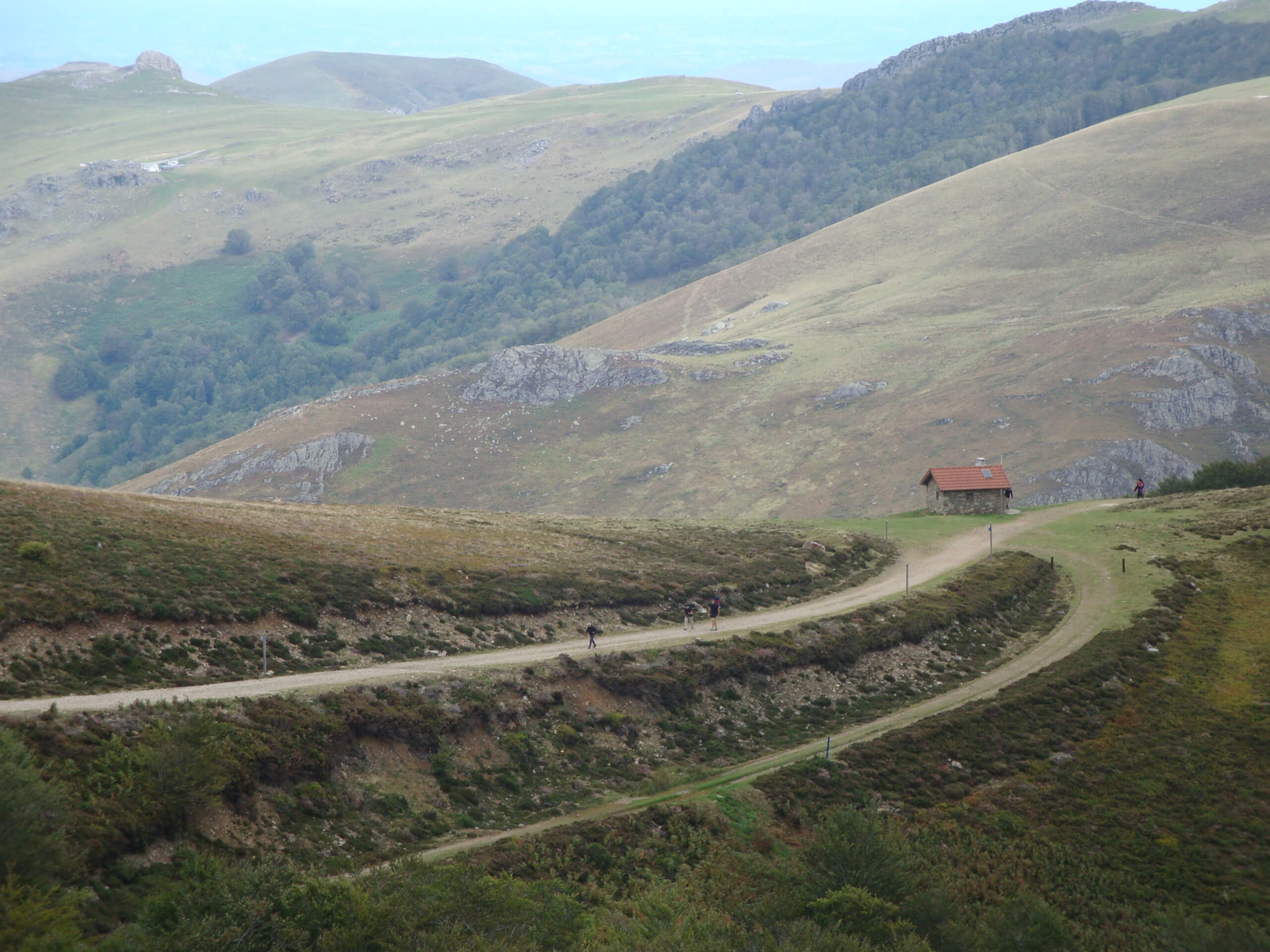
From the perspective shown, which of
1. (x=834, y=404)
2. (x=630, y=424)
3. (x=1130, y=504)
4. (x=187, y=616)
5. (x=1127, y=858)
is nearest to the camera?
(x=1127, y=858)

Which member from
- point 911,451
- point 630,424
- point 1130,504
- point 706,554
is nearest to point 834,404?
point 911,451

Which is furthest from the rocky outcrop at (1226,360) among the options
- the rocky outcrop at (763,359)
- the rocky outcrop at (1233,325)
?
the rocky outcrop at (763,359)

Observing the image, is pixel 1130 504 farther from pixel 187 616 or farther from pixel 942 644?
pixel 187 616

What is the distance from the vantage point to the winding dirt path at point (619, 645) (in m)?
27.6

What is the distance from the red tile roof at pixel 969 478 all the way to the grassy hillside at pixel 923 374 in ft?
119

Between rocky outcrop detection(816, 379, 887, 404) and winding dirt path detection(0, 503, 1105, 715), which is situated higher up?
winding dirt path detection(0, 503, 1105, 715)

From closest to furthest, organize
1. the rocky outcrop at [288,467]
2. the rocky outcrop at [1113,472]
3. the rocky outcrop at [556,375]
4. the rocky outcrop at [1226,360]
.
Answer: the rocky outcrop at [1113,472] < the rocky outcrop at [1226,360] < the rocky outcrop at [288,467] < the rocky outcrop at [556,375]

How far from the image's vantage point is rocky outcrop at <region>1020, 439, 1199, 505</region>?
10075 cm

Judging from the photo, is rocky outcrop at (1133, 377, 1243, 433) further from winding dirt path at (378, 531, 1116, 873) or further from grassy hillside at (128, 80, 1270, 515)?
winding dirt path at (378, 531, 1116, 873)

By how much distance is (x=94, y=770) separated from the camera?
22.9 meters

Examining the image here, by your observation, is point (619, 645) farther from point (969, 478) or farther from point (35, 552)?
point (969, 478)

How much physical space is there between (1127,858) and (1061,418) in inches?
3524

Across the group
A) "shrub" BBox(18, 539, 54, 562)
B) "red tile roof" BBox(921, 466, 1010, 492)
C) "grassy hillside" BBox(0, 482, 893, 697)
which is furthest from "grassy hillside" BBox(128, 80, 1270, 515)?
→ "shrub" BBox(18, 539, 54, 562)

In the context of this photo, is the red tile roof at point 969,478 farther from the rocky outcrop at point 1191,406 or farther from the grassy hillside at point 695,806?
the rocky outcrop at point 1191,406
